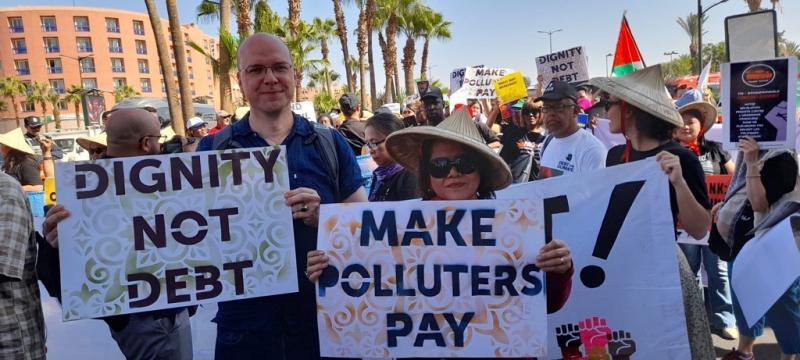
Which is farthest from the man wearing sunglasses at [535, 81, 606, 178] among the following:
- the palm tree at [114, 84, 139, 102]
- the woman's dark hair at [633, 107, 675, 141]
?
the palm tree at [114, 84, 139, 102]

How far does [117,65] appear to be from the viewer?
251 feet

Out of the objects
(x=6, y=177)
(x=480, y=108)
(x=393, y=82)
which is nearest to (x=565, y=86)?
(x=6, y=177)

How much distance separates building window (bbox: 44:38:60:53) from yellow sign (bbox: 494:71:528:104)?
8295 centimetres

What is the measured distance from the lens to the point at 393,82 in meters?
33.5

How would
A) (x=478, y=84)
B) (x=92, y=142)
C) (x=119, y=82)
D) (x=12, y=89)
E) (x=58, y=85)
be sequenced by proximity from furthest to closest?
(x=119, y=82)
(x=58, y=85)
(x=12, y=89)
(x=478, y=84)
(x=92, y=142)

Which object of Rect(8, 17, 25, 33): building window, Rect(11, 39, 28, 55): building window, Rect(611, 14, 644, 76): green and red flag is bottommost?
Rect(611, 14, 644, 76): green and red flag

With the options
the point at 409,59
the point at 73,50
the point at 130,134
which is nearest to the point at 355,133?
the point at 130,134

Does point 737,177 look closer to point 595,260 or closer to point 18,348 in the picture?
point 595,260

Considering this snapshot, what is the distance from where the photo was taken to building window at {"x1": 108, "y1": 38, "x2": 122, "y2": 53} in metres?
75.8

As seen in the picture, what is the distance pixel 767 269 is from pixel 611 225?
0.60m

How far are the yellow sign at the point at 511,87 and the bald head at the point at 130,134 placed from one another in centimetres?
526

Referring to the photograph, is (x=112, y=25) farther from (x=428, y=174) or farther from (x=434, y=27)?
(x=428, y=174)

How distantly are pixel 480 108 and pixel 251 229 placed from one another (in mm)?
8647

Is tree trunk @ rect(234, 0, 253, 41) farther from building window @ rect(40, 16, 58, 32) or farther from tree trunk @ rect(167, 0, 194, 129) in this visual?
building window @ rect(40, 16, 58, 32)
